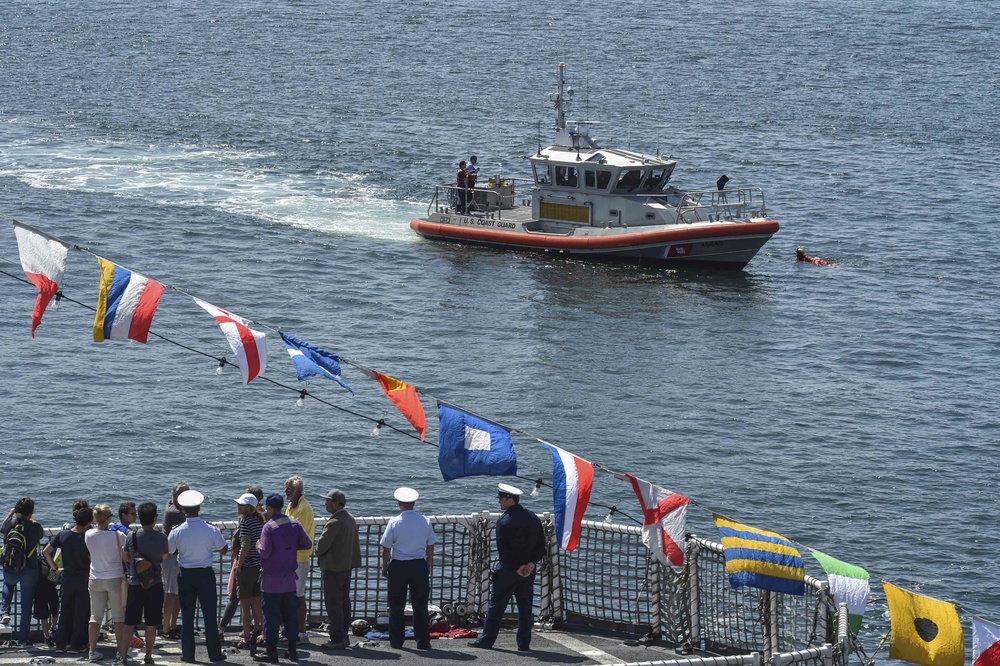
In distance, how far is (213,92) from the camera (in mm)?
75125

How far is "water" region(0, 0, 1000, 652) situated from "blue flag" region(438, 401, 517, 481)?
29.2 ft

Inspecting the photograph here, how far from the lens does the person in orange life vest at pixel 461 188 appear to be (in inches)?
1843

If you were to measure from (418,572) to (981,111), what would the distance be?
63290 mm

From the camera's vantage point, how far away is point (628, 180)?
45375 mm

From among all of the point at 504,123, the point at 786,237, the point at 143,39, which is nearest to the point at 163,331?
the point at 786,237

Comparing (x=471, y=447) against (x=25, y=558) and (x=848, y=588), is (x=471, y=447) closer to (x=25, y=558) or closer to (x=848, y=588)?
(x=848, y=588)

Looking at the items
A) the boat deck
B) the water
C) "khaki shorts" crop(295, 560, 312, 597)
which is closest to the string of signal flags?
the boat deck

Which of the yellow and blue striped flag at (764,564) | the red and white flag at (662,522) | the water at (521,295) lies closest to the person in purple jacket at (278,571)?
the red and white flag at (662,522)

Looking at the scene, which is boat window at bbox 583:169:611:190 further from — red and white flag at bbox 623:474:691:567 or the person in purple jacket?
the person in purple jacket

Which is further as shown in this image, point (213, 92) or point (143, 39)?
point (143, 39)

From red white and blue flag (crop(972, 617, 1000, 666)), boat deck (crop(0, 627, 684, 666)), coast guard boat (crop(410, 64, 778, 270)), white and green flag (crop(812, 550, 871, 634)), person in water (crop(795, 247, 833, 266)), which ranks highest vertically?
coast guard boat (crop(410, 64, 778, 270))

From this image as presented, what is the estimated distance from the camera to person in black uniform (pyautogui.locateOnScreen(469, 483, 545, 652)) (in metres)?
14.8

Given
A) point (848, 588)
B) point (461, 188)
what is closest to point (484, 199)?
point (461, 188)

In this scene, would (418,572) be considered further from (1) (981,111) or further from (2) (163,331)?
(1) (981,111)
